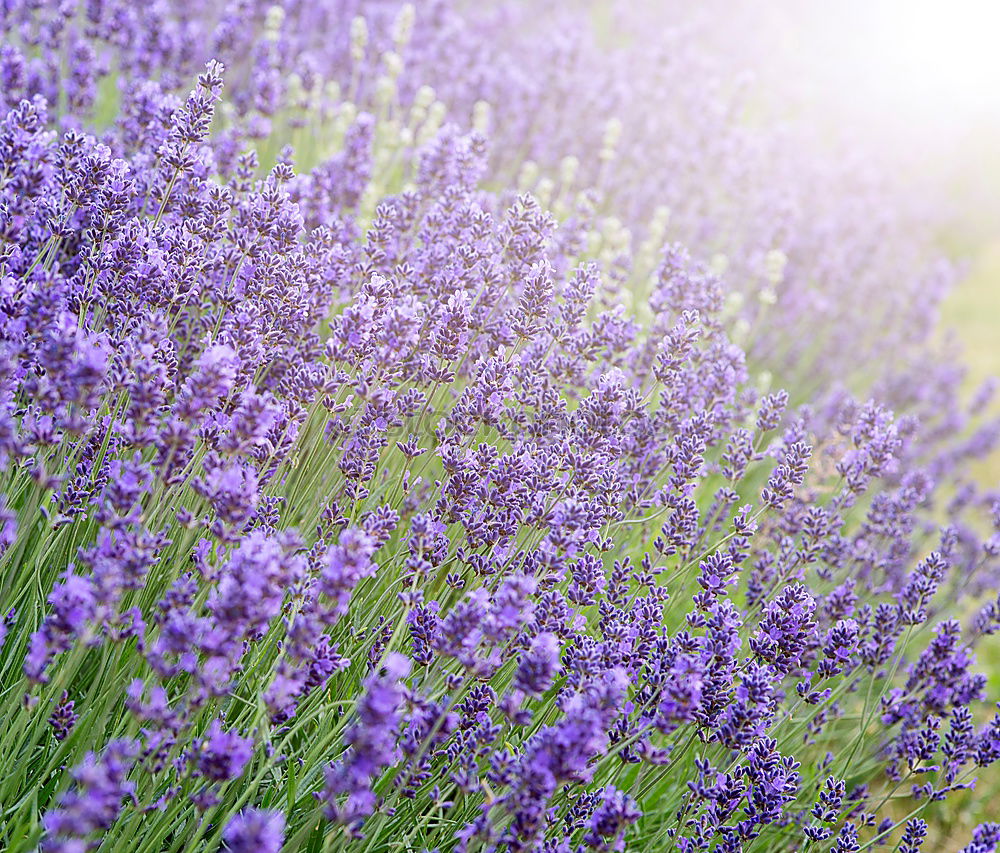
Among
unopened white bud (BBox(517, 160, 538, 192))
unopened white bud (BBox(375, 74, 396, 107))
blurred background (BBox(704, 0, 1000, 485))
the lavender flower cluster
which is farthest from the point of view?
blurred background (BBox(704, 0, 1000, 485))

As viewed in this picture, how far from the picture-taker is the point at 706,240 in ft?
25.0

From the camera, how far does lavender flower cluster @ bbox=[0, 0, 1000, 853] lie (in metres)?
1.89

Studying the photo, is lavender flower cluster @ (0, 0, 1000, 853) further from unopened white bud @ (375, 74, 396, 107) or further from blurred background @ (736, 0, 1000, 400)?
blurred background @ (736, 0, 1000, 400)

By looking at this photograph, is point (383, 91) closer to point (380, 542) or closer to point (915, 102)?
point (380, 542)

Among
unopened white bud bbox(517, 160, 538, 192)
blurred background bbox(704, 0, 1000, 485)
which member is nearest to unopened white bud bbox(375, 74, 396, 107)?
unopened white bud bbox(517, 160, 538, 192)

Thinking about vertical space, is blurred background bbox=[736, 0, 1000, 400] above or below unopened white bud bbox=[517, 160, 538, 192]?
above

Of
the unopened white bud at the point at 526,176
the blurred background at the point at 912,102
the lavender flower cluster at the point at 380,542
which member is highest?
the blurred background at the point at 912,102

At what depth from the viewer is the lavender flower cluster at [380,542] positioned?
1.89m

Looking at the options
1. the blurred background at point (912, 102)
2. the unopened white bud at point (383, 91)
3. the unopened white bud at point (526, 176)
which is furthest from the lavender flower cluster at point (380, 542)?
the blurred background at point (912, 102)

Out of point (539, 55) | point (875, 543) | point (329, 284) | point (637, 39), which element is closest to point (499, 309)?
point (329, 284)

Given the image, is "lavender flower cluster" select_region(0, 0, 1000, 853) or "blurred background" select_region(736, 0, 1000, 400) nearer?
"lavender flower cluster" select_region(0, 0, 1000, 853)

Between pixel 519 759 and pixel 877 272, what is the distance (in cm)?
889

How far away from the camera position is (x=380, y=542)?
2.30 m

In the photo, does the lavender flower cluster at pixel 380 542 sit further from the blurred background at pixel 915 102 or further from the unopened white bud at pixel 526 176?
the blurred background at pixel 915 102
